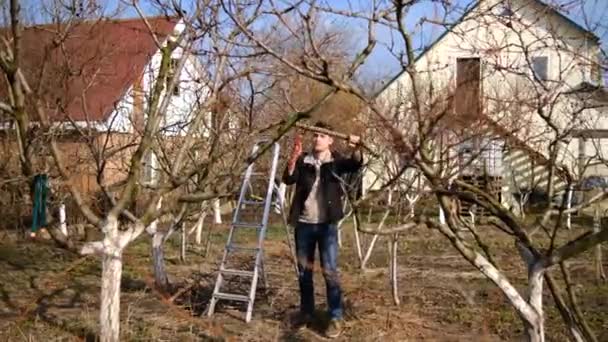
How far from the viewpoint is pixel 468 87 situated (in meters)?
4.66

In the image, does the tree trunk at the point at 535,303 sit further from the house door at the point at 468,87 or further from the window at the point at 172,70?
the window at the point at 172,70

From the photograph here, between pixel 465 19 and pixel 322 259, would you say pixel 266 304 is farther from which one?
pixel 465 19

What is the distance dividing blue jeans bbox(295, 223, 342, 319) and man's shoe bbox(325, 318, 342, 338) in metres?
0.04

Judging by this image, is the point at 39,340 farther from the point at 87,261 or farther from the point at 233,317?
the point at 87,261

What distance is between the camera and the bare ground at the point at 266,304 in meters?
6.54

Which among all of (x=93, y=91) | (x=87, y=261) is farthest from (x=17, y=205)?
(x=93, y=91)

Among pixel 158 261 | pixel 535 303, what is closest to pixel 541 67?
pixel 535 303

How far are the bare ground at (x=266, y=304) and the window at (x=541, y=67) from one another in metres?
2.66

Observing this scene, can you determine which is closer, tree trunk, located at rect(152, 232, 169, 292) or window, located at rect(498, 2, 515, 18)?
window, located at rect(498, 2, 515, 18)

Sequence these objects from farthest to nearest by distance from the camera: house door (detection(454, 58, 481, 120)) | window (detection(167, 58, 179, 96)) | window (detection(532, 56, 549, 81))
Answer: window (detection(167, 58, 179, 96)) < house door (detection(454, 58, 481, 120)) < window (detection(532, 56, 549, 81))

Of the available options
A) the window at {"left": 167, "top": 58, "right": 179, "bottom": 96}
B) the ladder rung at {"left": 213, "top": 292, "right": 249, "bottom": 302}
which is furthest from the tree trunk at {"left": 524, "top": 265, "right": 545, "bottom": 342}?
the ladder rung at {"left": 213, "top": 292, "right": 249, "bottom": 302}

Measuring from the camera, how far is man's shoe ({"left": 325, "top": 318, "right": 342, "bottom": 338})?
21.1ft

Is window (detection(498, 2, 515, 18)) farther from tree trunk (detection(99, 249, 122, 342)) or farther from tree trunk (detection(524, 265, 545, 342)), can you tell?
tree trunk (detection(99, 249, 122, 342))

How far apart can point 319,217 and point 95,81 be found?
7.42 ft
